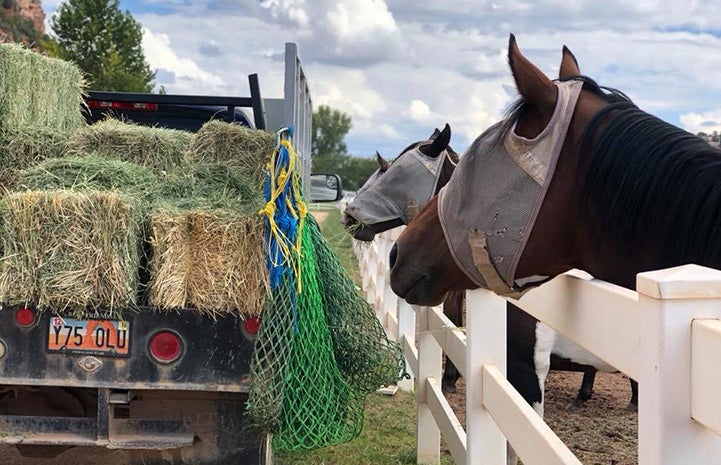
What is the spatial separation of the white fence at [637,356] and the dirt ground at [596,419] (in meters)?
1.68

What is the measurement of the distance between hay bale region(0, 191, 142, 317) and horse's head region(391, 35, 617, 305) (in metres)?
1.33

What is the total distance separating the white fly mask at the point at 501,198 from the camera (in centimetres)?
177

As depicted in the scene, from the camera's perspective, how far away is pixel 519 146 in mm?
1805

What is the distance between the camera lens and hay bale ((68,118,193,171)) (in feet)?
13.0

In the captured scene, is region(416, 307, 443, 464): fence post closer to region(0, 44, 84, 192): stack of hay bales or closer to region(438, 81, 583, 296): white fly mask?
region(438, 81, 583, 296): white fly mask

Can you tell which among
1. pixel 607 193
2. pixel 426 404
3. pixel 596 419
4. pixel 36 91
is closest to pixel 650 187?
pixel 607 193

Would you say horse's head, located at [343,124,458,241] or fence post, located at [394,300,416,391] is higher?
horse's head, located at [343,124,458,241]

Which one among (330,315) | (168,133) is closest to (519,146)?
(330,315)

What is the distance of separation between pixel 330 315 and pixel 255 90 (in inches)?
105

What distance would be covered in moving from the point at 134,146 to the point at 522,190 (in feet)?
9.36

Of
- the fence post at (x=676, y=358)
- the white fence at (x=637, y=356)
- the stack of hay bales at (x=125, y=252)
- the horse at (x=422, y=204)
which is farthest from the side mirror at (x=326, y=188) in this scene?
the fence post at (x=676, y=358)

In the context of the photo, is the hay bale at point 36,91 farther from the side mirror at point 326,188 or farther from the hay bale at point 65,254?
the side mirror at point 326,188

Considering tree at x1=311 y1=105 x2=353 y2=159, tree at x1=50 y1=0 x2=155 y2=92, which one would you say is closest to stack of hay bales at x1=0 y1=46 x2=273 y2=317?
tree at x1=50 y1=0 x2=155 y2=92

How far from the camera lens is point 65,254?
2604 millimetres
